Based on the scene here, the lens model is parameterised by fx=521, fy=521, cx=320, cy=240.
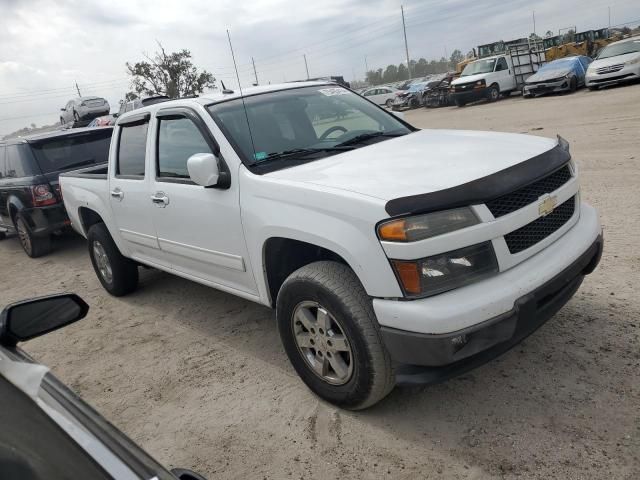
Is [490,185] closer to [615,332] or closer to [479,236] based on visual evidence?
[479,236]

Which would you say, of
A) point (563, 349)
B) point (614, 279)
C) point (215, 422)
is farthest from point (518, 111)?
point (215, 422)

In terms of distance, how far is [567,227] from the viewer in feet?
9.63

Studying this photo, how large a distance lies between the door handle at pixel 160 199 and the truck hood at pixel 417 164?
45.0 inches

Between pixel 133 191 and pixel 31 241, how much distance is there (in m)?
4.40

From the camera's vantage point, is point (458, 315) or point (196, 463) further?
point (196, 463)

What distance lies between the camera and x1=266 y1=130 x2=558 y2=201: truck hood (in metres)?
2.56

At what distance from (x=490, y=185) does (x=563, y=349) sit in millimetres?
1374

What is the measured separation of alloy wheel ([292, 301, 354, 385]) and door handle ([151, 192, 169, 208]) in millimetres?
1549

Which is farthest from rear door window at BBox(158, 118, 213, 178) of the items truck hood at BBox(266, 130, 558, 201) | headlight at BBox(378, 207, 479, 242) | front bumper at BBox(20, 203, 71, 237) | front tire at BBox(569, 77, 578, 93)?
front tire at BBox(569, 77, 578, 93)

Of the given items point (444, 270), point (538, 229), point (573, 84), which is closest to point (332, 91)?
point (538, 229)

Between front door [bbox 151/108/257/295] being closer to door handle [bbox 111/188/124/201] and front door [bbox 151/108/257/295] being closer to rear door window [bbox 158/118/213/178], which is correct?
rear door window [bbox 158/118/213/178]

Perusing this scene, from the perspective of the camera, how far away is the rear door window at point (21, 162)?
7477mm

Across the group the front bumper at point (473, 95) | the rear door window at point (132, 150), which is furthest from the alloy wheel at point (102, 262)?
the front bumper at point (473, 95)

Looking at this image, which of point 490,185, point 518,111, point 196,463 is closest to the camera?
point 490,185
